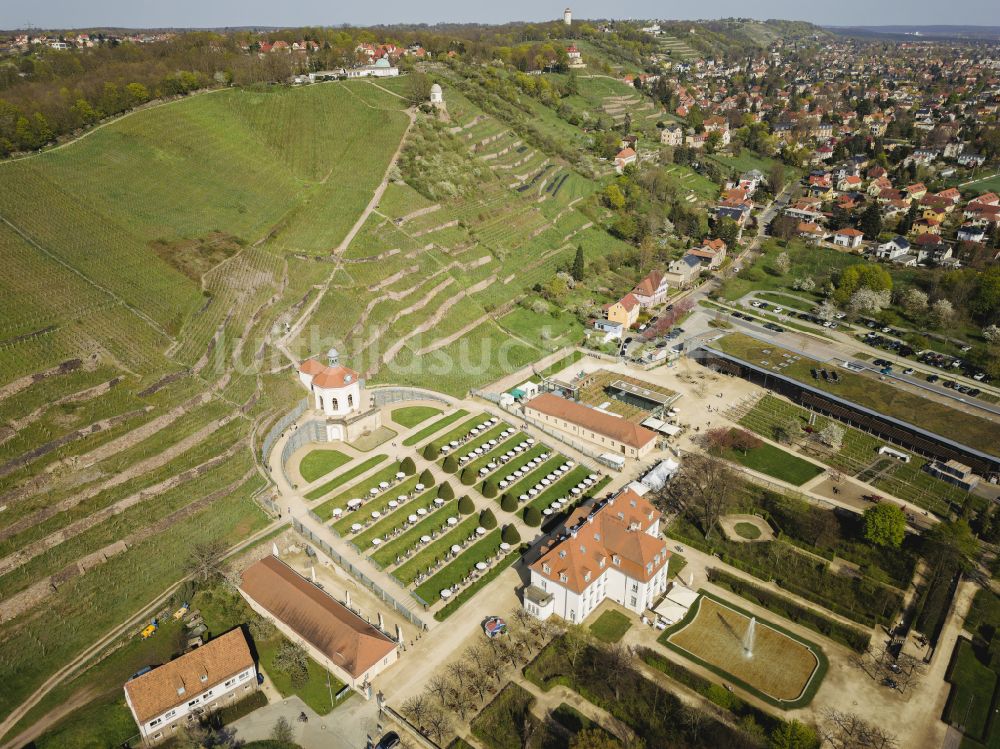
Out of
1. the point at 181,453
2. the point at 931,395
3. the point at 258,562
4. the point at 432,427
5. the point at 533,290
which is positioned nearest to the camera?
the point at 258,562

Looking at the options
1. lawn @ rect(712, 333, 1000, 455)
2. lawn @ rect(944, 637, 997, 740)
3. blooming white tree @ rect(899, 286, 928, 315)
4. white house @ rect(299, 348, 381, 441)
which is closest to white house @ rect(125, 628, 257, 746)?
white house @ rect(299, 348, 381, 441)

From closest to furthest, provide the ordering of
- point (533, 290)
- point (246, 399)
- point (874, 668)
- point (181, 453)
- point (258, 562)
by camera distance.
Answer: point (874, 668) < point (258, 562) < point (181, 453) < point (246, 399) < point (533, 290)

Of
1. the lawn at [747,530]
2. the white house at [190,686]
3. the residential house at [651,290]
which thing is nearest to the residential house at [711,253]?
the residential house at [651,290]

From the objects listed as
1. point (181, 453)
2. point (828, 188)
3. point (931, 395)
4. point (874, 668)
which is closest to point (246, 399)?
point (181, 453)

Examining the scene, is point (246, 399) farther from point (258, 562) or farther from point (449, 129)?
point (449, 129)

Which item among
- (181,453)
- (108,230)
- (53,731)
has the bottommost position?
(53,731)

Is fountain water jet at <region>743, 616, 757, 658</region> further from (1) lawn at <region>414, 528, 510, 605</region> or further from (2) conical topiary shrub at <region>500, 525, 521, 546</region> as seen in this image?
(1) lawn at <region>414, 528, 510, 605</region>

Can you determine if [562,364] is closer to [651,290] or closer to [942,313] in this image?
[651,290]

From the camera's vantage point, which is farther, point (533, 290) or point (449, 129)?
point (449, 129)
